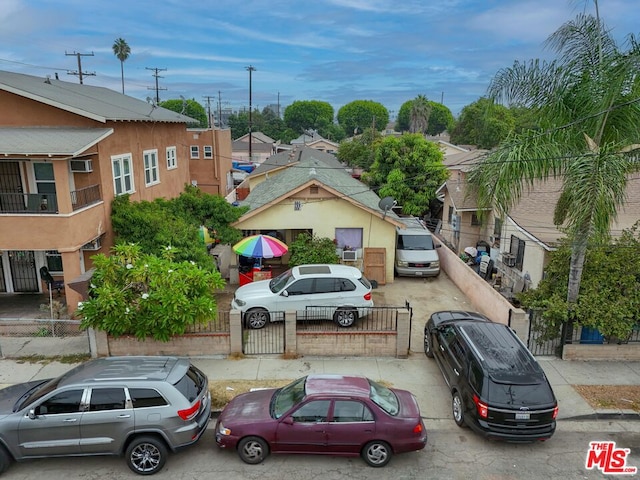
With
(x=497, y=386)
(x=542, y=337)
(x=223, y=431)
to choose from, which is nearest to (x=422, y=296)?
(x=542, y=337)

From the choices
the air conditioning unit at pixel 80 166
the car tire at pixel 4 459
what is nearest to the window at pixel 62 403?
the car tire at pixel 4 459

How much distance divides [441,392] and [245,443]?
4800 millimetres

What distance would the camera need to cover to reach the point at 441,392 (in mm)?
10438

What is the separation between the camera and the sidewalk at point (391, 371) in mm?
10516

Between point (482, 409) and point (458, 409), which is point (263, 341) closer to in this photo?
point (458, 409)

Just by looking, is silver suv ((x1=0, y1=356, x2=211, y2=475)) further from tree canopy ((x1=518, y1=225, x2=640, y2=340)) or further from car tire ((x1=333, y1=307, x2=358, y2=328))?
tree canopy ((x1=518, y1=225, x2=640, y2=340))

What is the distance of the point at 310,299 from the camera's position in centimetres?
1322

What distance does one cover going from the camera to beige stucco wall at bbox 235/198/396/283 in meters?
17.6

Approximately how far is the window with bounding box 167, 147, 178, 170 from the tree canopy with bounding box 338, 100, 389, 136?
369 feet

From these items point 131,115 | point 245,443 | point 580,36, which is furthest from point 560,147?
point 131,115

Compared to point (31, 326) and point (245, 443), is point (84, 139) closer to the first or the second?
point (31, 326)

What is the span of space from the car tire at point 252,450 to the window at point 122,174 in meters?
10.8

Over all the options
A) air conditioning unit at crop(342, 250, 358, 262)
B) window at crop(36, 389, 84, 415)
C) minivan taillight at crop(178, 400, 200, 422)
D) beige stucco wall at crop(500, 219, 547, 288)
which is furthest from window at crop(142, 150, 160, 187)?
beige stucco wall at crop(500, 219, 547, 288)

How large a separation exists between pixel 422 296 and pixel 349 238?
3610 mm
